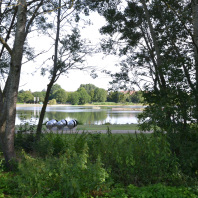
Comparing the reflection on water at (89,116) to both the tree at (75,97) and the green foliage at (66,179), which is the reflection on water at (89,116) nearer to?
the green foliage at (66,179)

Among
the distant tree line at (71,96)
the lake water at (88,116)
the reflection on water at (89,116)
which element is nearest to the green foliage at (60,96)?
the distant tree line at (71,96)

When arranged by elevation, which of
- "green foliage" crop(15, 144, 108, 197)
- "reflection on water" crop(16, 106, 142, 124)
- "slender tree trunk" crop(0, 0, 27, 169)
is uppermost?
"slender tree trunk" crop(0, 0, 27, 169)

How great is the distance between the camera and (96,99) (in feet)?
262

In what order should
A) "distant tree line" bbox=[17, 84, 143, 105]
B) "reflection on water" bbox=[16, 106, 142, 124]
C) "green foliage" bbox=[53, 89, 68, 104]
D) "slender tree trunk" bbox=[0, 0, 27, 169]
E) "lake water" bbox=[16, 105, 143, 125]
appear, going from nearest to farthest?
"slender tree trunk" bbox=[0, 0, 27, 169] < "lake water" bbox=[16, 105, 143, 125] < "reflection on water" bbox=[16, 106, 142, 124] < "distant tree line" bbox=[17, 84, 143, 105] < "green foliage" bbox=[53, 89, 68, 104]

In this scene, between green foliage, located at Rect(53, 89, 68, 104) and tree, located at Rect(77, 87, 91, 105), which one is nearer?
tree, located at Rect(77, 87, 91, 105)

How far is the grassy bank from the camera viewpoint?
12.0 ft

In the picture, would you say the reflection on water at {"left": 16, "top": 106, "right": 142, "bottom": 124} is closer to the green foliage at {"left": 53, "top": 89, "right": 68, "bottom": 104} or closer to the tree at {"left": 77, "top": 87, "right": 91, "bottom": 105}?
the tree at {"left": 77, "top": 87, "right": 91, "bottom": 105}

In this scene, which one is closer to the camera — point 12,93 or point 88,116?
point 12,93

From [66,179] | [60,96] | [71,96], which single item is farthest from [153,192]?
[71,96]

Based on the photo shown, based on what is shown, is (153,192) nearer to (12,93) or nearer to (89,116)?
(12,93)

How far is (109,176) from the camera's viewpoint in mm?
4367

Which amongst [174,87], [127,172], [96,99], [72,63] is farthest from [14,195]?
[96,99]

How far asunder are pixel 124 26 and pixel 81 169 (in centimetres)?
754

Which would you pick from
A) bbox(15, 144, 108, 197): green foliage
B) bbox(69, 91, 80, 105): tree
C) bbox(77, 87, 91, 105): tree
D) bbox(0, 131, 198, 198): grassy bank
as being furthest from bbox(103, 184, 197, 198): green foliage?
bbox(69, 91, 80, 105): tree
